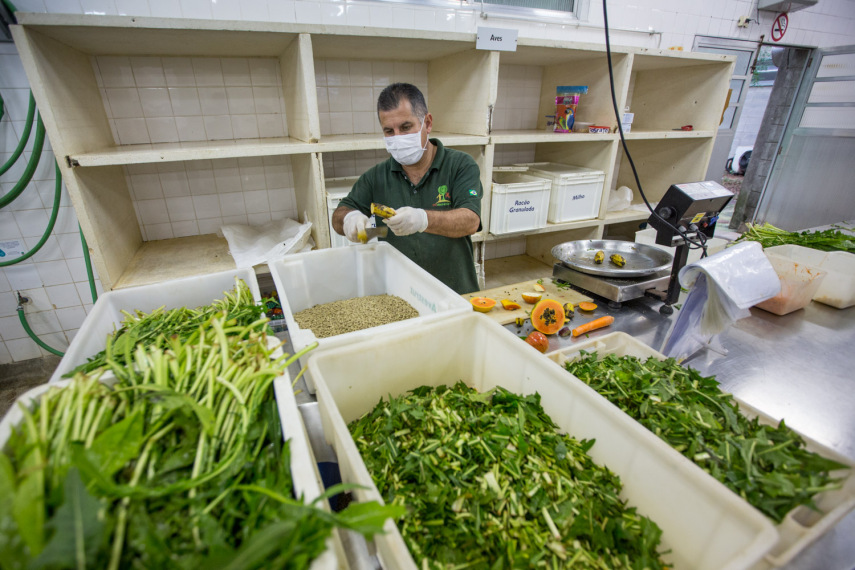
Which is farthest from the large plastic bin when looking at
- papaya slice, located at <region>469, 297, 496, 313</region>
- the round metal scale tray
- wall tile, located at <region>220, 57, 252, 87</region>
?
wall tile, located at <region>220, 57, 252, 87</region>

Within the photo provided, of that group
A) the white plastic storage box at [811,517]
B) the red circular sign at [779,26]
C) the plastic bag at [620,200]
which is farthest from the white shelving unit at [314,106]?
the white plastic storage box at [811,517]

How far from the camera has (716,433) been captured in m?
0.80

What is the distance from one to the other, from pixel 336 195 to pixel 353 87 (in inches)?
37.2

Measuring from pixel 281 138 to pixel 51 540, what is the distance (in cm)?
237

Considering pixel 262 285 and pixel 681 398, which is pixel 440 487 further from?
pixel 262 285

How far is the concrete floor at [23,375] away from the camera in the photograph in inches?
97.5

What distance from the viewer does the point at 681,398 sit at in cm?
92

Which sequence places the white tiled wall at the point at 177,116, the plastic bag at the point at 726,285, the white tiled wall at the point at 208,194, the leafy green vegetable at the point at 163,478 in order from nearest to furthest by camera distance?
1. the leafy green vegetable at the point at 163,478
2. the plastic bag at the point at 726,285
3. the white tiled wall at the point at 177,116
4. the white tiled wall at the point at 208,194

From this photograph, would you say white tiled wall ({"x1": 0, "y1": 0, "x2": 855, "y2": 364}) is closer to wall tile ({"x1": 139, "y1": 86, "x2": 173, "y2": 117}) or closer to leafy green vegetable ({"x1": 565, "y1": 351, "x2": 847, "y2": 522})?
wall tile ({"x1": 139, "y1": 86, "x2": 173, "y2": 117})

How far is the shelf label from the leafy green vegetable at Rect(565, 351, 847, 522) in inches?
71.1

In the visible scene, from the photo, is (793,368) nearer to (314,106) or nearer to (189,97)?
(314,106)

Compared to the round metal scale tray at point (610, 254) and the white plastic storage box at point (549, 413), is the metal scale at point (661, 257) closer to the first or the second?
the round metal scale tray at point (610, 254)

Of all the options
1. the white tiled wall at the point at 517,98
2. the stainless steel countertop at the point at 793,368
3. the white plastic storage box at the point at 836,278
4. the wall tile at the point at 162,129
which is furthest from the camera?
the white tiled wall at the point at 517,98

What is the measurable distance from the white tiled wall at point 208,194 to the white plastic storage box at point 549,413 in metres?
1.98
